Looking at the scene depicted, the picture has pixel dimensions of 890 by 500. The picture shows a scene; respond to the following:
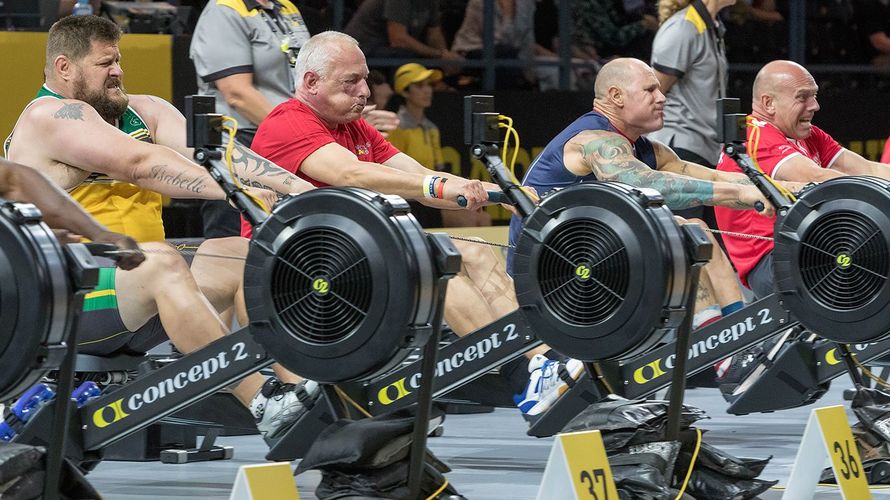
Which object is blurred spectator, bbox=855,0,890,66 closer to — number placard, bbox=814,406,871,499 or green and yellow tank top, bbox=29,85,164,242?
green and yellow tank top, bbox=29,85,164,242

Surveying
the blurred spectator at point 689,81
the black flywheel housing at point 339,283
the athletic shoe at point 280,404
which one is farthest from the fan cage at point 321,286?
the blurred spectator at point 689,81

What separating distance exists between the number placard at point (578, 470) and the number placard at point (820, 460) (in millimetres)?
660

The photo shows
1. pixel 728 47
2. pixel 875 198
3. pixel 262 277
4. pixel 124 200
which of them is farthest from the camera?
pixel 728 47

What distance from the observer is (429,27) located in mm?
9555

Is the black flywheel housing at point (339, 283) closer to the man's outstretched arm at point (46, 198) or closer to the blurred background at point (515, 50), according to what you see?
the man's outstretched arm at point (46, 198)

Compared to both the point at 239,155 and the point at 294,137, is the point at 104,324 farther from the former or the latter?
the point at 294,137

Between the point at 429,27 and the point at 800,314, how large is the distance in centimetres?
478

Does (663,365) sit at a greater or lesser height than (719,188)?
lesser

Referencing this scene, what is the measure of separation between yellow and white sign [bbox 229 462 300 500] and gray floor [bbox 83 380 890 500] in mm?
1406

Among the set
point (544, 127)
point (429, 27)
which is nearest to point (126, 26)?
point (429, 27)

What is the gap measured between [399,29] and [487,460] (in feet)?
12.9

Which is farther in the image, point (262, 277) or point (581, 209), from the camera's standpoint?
point (581, 209)

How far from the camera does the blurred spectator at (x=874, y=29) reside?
12.8 meters

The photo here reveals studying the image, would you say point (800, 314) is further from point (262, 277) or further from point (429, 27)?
point (429, 27)
